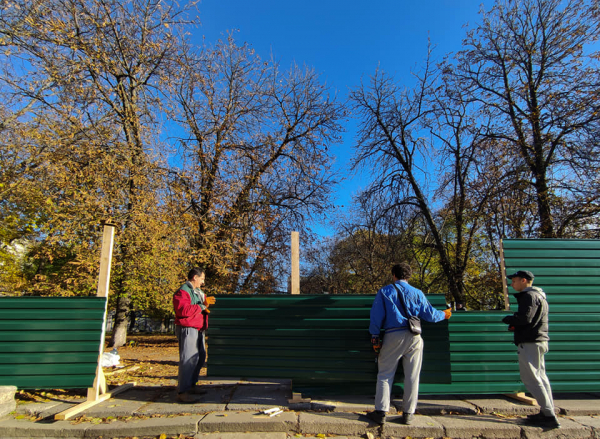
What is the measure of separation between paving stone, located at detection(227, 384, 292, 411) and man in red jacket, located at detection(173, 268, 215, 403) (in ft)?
2.16

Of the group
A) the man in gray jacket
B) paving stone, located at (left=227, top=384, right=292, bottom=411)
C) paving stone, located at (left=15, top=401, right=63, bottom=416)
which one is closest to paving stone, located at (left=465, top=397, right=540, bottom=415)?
the man in gray jacket

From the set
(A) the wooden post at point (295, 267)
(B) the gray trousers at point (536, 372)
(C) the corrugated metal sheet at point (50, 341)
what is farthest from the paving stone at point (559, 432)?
(C) the corrugated metal sheet at point (50, 341)

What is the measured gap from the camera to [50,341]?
464 cm

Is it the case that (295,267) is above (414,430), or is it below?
above

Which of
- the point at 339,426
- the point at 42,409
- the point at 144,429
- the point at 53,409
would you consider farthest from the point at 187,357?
the point at 339,426

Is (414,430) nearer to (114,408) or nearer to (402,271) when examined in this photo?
(402,271)

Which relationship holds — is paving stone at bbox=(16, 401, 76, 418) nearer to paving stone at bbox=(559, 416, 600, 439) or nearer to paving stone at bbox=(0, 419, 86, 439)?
paving stone at bbox=(0, 419, 86, 439)

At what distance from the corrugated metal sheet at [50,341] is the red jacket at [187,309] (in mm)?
1073

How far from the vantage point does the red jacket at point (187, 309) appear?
461cm

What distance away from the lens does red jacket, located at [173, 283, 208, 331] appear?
461cm

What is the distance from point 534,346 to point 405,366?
4.95 ft

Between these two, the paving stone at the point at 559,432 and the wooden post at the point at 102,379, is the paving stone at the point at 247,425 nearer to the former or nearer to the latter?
the wooden post at the point at 102,379

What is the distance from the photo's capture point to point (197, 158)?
11633 mm

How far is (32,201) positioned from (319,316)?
9.91 metres
